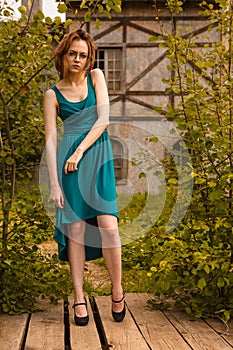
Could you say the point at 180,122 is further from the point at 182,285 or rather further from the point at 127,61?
the point at 127,61

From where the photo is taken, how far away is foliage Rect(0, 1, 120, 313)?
3.73 metres

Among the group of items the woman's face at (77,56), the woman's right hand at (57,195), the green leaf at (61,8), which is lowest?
the woman's right hand at (57,195)

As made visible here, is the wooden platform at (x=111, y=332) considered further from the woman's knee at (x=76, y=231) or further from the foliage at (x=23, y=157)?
the woman's knee at (x=76, y=231)

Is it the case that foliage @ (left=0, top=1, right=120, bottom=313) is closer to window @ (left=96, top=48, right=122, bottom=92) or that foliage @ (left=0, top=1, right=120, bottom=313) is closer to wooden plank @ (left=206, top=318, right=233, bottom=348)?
wooden plank @ (left=206, top=318, right=233, bottom=348)

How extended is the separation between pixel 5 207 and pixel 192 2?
10227 mm

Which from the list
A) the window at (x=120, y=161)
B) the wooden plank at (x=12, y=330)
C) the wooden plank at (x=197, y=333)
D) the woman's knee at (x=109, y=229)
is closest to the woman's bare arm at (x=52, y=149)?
the woman's knee at (x=109, y=229)

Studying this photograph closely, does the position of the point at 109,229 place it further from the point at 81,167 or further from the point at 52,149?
the point at 52,149

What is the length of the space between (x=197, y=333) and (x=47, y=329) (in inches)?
33.3

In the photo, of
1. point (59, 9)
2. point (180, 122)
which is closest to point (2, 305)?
point (180, 122)

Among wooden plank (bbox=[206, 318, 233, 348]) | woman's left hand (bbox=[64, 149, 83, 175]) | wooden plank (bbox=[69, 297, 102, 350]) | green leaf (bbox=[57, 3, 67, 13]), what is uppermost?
green leaf (bbox=[57, 3, 67, 13])

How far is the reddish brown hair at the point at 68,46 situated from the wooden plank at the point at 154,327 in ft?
5.10

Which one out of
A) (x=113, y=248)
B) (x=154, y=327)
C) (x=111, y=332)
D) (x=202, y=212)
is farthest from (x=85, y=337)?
(x=202, y=212)

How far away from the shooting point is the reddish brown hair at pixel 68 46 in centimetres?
346

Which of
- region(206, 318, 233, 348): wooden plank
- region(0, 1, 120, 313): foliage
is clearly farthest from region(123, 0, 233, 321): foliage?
region(0, 1, 120, 313): foliage
